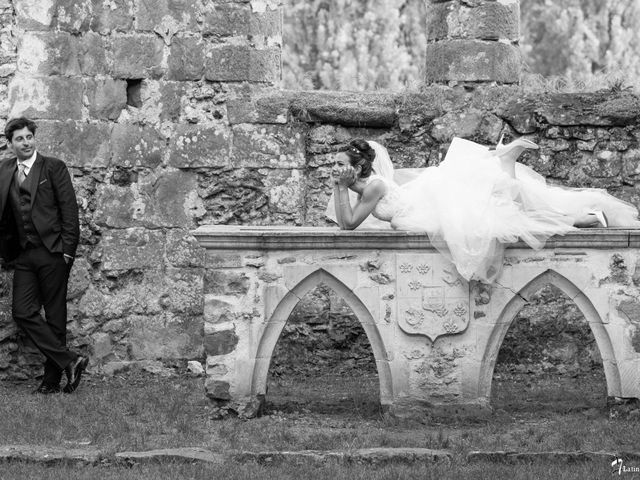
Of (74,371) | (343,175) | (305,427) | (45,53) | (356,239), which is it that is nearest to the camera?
(305,427)

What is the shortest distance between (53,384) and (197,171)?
2.06m

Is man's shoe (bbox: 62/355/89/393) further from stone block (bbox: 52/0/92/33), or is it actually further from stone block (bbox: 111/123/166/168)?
stone block (bbox: 52/0/92/33)

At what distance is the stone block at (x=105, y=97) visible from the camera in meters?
10.6

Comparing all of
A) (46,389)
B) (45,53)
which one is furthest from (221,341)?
(45,53)

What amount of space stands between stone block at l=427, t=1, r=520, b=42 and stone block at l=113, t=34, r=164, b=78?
7.66 feet

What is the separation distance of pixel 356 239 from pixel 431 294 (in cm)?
61

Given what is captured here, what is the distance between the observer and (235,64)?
34.8ft

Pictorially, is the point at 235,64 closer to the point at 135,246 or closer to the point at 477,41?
the point at 135,246

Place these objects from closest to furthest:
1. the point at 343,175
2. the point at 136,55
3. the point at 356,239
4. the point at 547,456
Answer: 1. the point at 547,456
2. the point at 356,239
3. the point at 343,175
4. the point at 136,55

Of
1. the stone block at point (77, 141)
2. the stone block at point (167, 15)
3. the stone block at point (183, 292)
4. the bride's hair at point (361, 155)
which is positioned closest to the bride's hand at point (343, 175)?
the bride's hair at point (361, 155)

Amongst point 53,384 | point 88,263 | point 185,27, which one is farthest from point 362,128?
point 53,384

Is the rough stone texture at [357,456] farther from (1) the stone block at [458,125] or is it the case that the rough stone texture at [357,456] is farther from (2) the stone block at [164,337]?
(1) the stone block at [458,125]

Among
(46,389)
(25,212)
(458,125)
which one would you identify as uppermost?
(458,125)

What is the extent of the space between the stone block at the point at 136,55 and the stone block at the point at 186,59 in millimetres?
104
